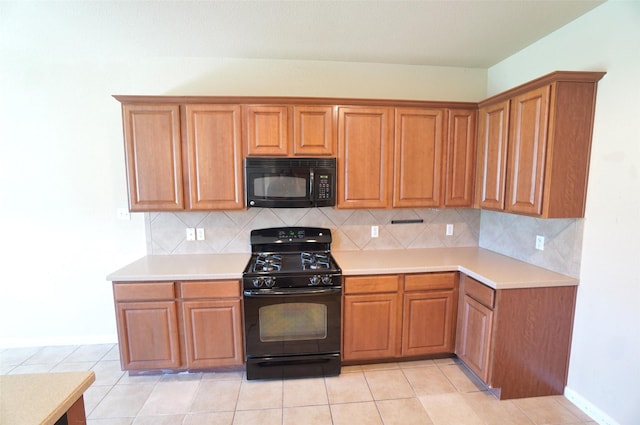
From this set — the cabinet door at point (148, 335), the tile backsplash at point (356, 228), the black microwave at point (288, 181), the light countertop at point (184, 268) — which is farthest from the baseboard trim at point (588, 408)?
the cabinet door at point (148, 335)

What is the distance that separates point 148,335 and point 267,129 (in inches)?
73.2

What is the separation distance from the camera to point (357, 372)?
7.80 ft

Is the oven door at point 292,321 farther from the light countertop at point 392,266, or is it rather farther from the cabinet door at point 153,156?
the cabinet door at point 153,156

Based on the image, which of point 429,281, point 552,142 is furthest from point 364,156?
point 552,142

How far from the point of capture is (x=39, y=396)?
0.87 m

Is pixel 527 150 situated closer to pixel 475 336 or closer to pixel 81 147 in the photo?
pixel 475 336

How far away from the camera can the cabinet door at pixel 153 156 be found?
7.58 ft

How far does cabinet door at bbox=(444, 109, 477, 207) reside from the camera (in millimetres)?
2551

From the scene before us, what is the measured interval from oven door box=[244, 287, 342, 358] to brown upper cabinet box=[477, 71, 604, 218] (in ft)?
5.07

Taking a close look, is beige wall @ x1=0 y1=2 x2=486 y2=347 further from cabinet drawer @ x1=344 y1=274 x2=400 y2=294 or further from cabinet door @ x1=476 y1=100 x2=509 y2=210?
cabinet drawer @ x1=344 y1=274 x2=400 y2=294

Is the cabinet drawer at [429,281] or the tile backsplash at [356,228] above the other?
the tile backsplash at [356,228]

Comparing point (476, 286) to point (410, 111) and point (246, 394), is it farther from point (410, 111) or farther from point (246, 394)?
point (246, 394)

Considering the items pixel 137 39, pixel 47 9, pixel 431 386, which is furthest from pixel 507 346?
pixel 47 9

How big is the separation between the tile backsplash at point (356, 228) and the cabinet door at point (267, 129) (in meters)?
0.62
